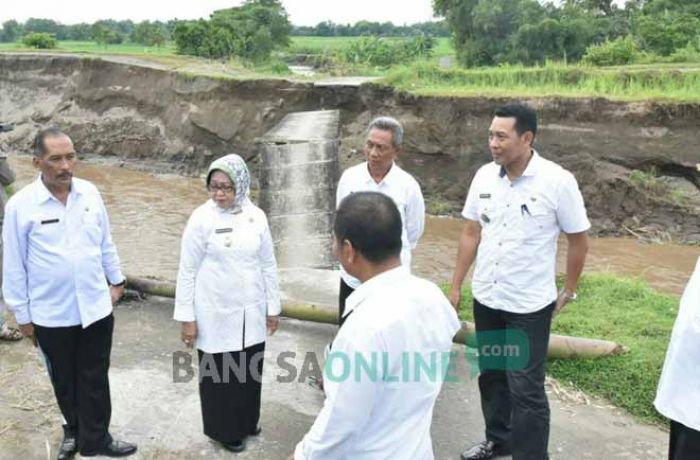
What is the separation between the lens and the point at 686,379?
226 centimetres

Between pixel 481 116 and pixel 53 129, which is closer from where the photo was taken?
pixel 53 129

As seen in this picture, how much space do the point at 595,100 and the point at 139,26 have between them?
120 ft

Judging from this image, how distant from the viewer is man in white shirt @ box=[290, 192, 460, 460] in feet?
6.06

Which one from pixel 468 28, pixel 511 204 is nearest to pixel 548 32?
pixel 468 28

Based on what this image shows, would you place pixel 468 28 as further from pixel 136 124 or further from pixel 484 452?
pixel 484 452

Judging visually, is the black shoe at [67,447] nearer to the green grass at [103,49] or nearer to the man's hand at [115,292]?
the man's hand at [115,292]

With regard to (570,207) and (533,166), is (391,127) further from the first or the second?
(570,207)

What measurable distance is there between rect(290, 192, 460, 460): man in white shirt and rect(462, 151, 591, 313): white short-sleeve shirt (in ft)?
4.68

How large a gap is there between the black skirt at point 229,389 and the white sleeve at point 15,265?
2.96 ft

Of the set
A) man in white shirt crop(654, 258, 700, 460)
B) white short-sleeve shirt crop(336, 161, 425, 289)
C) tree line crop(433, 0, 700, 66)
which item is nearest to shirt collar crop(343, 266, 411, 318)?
man in white shirt crop(654, 258, 700, 460)

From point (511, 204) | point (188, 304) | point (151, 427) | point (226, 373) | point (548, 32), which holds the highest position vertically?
point (548, 32)

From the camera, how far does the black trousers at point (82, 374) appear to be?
133 inches

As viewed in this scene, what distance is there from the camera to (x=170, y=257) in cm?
1034

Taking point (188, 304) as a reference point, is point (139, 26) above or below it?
above
